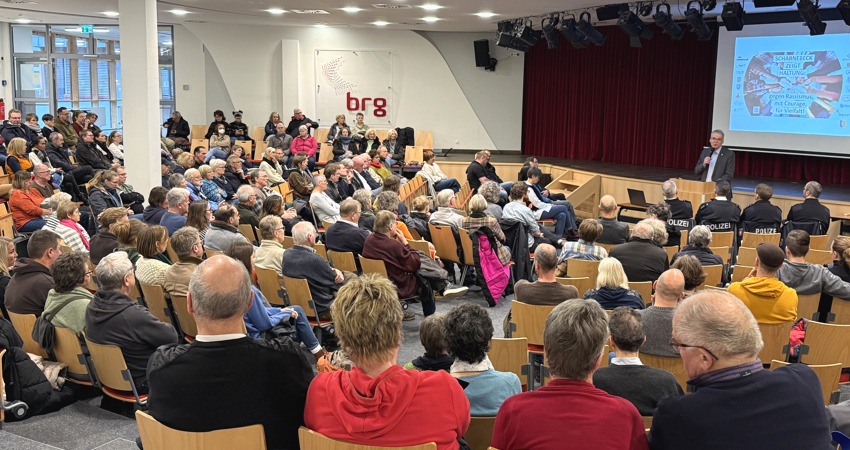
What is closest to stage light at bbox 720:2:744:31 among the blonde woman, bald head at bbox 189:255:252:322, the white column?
the blonde woman

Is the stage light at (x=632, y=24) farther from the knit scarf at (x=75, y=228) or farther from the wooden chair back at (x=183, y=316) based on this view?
the wooden chair back at (x=183, y=316)

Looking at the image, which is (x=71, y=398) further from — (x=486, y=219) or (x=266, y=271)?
(x=486, y=219)

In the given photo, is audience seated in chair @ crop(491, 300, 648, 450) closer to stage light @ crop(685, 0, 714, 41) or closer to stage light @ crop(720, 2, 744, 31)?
stage light @ crop(720, 2, 744, 31)

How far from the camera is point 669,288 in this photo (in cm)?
432

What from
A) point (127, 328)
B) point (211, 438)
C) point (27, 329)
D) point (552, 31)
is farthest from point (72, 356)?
point (552, 31)

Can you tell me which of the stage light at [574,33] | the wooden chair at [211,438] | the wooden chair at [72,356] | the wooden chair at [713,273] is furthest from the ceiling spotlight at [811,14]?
the wooden chair at [211,438]

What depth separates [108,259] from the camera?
4.32 metres

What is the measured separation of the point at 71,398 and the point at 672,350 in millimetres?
3556

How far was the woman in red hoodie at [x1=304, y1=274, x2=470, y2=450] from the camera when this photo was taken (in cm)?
245

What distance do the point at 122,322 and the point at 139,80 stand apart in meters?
6.68

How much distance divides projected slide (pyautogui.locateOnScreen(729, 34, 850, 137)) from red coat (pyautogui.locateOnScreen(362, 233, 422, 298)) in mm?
8982

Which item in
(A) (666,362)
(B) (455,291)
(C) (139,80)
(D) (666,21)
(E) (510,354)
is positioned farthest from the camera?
(D) (666,21)

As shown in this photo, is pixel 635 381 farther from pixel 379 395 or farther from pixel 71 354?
pixel 71 354

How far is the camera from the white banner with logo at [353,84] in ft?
60.1
